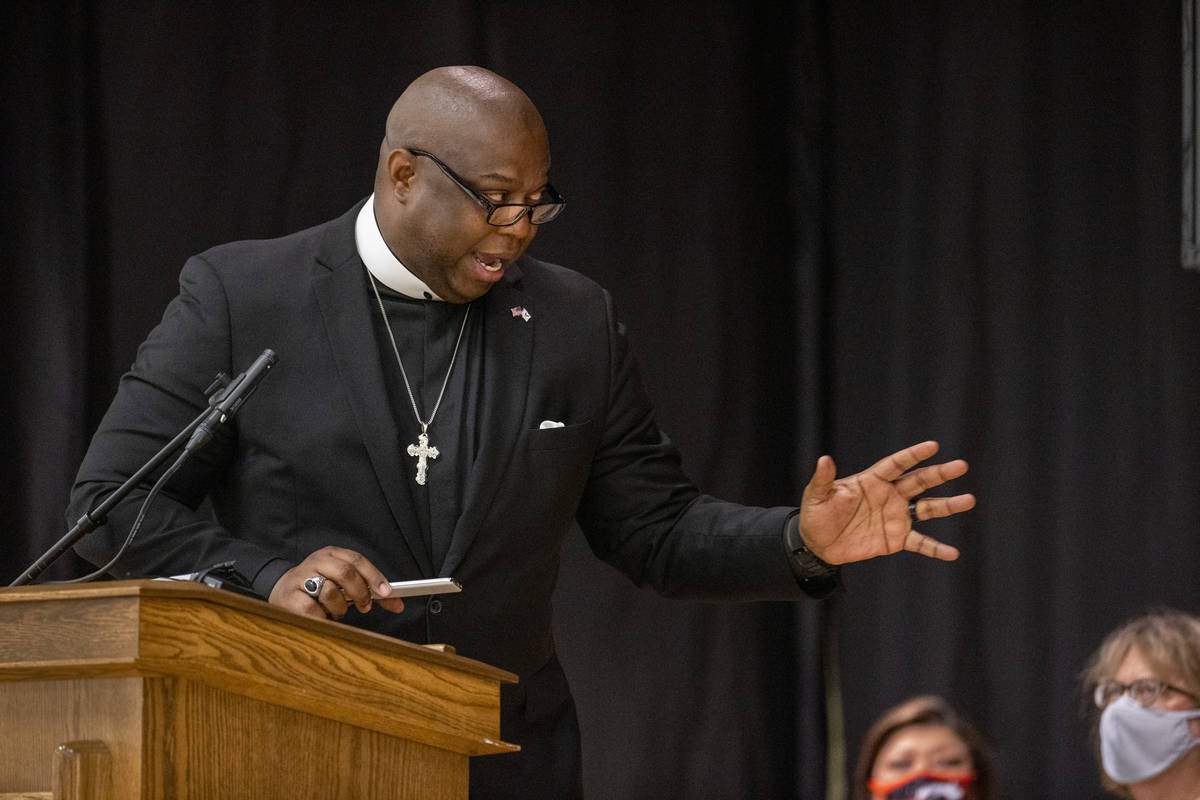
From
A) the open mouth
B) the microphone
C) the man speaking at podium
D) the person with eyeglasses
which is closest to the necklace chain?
the man speaking at podium

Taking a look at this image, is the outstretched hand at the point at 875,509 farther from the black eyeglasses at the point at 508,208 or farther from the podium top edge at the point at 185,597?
the podium top edge at the point at 185,597

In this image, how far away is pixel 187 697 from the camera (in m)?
1.51

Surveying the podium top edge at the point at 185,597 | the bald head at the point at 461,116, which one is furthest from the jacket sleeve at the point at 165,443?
the podium top edge at the point at 185,597

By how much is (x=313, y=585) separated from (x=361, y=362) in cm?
66

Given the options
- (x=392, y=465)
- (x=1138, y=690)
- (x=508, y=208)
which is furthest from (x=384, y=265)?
(x=1138, y=690)

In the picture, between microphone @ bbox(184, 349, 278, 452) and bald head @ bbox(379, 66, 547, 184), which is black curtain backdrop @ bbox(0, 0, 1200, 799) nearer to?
bald head @ bbox(379, 66, 547, 184)

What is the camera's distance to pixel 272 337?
267 centimetres

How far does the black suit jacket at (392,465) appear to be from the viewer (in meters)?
2.57

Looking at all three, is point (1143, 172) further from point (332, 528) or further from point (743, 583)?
point (332, 528)

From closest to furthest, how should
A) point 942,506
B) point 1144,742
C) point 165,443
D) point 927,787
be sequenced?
point 927,787 → point 942,506 → point 165,443 → point 1144,742

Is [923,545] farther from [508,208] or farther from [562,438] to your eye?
[508,208]

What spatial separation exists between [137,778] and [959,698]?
3145 mm

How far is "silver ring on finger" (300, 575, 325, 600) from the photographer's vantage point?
6.79ft

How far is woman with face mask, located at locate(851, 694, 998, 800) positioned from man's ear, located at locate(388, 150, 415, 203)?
1242mm
